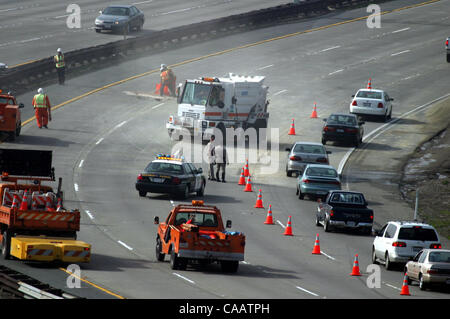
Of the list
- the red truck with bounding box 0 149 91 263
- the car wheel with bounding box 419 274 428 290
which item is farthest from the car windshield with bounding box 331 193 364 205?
the red truck with bounding box 0 149 91 263

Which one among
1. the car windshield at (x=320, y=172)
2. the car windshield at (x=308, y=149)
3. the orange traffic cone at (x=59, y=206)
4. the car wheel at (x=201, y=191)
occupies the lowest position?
the orange traffic cone at (x=59, y=206)

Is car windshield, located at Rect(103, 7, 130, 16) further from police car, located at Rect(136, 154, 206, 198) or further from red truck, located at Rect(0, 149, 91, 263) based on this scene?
red truck, located at Rect(0, 149, 91, 263)

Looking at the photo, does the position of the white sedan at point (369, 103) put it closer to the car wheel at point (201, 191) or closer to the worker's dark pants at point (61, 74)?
the worker's dark pants at point (61, 74)

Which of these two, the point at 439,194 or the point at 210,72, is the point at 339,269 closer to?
the point at 439,194

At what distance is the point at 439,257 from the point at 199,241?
5.74 metres

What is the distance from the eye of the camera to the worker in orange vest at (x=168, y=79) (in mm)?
52562

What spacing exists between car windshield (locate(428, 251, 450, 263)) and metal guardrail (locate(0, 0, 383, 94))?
99.4 ft

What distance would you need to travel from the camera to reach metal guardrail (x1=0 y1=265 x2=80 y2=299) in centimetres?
1805

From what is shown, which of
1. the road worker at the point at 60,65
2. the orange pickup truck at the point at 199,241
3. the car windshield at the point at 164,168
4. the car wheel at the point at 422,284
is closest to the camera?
the orange pickup truck at the point at 199,241

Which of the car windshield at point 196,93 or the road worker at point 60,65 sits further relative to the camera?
the road worker at point 60,65

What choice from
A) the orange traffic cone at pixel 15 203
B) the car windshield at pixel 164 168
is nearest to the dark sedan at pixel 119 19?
the car windshield at pixel 164 168

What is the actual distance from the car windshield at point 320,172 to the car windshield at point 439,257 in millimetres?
13306
